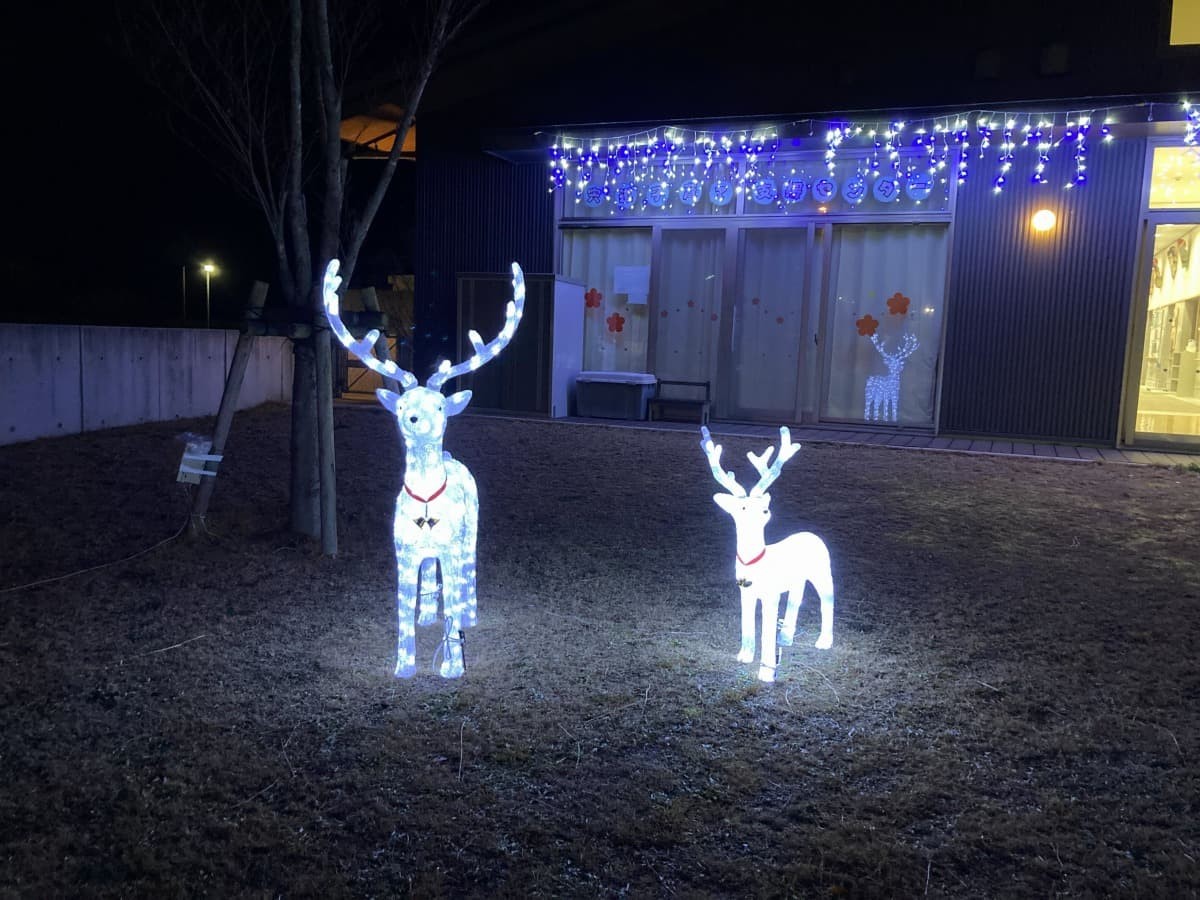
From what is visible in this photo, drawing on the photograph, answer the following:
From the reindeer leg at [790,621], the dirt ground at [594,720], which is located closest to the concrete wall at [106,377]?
the dirt ground at [594,720]

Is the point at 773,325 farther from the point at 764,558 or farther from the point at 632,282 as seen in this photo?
the point at 764,558

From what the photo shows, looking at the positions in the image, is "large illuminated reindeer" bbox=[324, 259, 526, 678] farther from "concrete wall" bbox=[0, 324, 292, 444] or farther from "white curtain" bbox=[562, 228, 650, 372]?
"white curtain" bbox=[562, 228, 650, 372]

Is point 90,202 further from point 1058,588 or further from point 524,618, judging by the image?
point 1058,588

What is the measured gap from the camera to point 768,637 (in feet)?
12.1

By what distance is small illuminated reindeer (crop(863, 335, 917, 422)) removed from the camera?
11.6m

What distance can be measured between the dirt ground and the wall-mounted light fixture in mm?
5422

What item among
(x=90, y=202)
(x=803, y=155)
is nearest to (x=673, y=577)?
(x=803, y=155)

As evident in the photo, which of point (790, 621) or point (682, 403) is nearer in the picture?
point (790, 621)

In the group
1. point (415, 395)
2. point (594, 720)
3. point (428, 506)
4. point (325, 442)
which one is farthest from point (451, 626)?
point (325, 442)

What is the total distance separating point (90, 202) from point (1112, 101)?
18274 mm

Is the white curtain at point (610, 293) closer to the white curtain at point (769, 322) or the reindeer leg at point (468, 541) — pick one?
the white curtain at point (769, 322)

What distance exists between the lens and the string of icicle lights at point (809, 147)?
402 inches

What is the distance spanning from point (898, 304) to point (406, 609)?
9471mm

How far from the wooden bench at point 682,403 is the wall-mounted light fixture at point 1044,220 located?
4360mm
